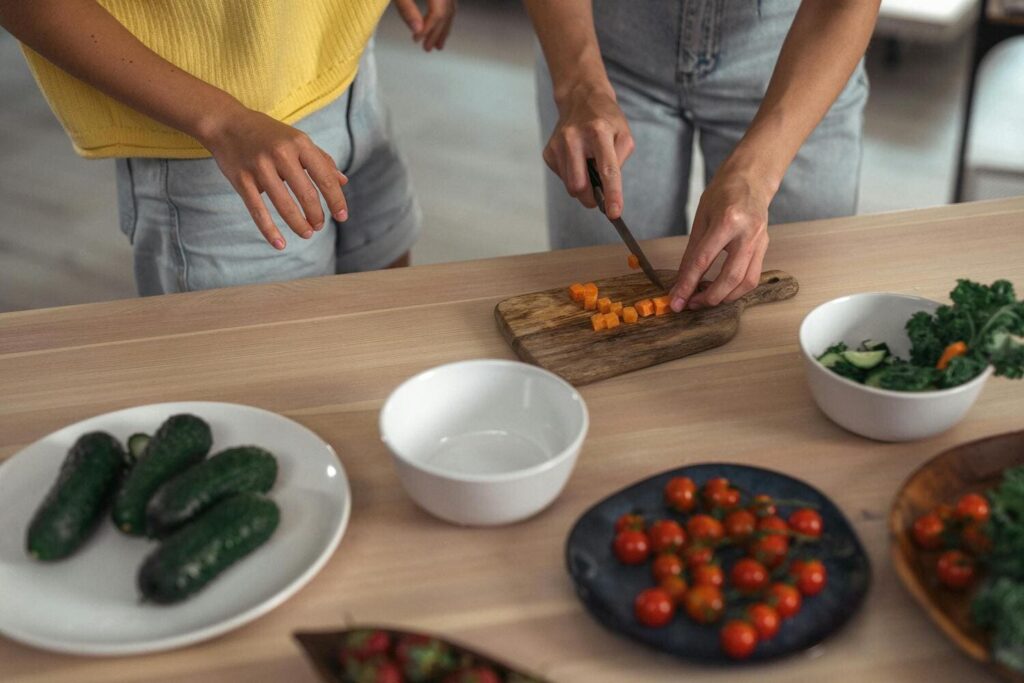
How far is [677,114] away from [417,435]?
0.86m

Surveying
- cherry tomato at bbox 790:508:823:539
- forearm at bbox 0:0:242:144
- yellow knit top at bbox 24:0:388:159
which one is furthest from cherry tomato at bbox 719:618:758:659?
yellow knit top at bbox 24:0:388:159

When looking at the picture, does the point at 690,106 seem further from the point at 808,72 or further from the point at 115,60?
the point at 115,60

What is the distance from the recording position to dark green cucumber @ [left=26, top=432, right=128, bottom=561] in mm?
912

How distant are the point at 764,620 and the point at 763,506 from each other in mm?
132

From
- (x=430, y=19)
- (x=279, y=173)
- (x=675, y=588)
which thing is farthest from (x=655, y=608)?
(x=430, y=19)

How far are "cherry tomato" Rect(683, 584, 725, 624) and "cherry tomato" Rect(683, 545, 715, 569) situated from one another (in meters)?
0.03

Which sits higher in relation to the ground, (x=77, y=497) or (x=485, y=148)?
(x=77, y=497)

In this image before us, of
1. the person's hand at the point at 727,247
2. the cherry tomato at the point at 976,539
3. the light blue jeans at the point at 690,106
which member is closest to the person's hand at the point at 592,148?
the person's hand at the point at 727,247

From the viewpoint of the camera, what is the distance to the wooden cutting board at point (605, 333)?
3.82 feet

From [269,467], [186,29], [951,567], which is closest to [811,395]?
[951,567]

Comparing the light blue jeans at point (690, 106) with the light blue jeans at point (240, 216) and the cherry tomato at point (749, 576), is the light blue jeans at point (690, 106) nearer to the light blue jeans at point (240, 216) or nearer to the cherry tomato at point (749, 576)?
the light blue jeans at point (240, 216)

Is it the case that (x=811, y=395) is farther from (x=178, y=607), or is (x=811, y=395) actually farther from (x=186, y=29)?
(x=186, y=29)

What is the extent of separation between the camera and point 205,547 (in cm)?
87

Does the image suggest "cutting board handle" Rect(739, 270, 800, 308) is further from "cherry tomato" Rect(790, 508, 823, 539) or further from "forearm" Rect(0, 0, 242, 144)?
"forearm" Rect(0, 0, 242, 144)
